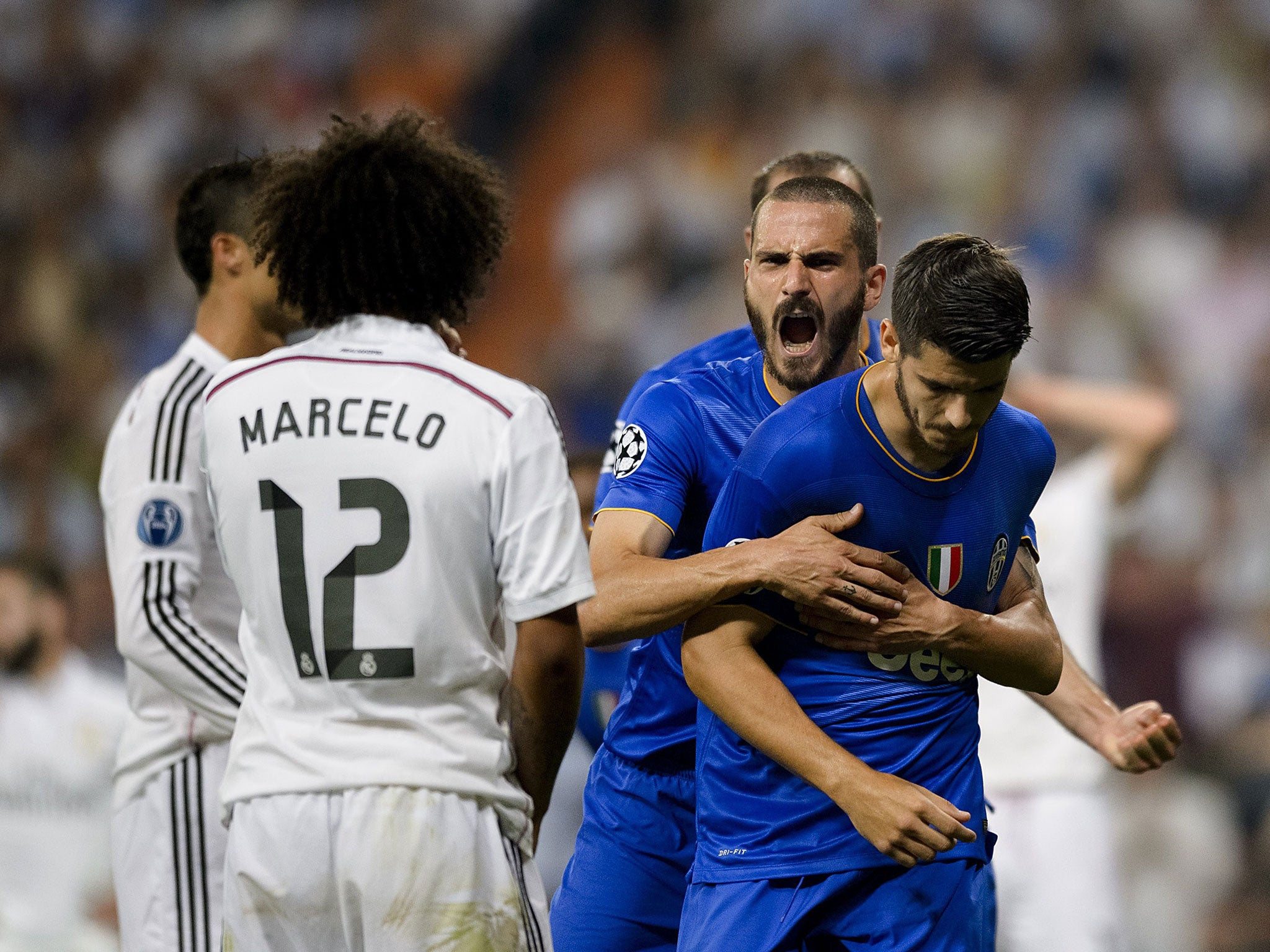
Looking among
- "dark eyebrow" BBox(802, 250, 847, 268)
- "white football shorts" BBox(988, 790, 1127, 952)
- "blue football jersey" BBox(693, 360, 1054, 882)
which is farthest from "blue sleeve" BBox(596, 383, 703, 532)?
"white football shorts" BBox(988, 790, 1127, 952)

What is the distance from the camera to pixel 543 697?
2500 millimetres

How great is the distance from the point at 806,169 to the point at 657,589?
5.59 ft

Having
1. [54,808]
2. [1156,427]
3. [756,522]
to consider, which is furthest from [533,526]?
[54,808]

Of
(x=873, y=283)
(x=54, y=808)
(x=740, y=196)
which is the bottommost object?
(x=54, y=808)

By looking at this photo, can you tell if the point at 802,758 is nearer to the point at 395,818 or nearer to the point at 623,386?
the point at 395,818

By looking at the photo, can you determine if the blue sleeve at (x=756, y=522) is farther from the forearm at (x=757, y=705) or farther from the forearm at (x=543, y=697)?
the forearm at (x=543, y=697)

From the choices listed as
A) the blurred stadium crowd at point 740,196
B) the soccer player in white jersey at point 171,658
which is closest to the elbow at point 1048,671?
the soccer player in white jersey at point 171,658

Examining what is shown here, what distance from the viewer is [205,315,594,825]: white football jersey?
237 cm

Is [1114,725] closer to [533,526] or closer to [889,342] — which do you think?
[889,342]

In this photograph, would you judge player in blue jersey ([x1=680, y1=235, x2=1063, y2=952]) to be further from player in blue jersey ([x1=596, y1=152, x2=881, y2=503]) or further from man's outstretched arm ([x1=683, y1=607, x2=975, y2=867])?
player in blue jersey ([x1=596, y1=152, x2=881, y2=503])

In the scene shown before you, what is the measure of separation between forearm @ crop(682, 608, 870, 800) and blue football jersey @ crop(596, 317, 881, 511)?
57 cm

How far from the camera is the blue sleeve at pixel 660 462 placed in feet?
9.91

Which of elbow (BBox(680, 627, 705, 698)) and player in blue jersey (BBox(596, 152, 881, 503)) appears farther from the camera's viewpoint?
player in blue jersey (BBox(596, 152, 881, 503))

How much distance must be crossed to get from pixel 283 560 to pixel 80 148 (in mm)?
10131
